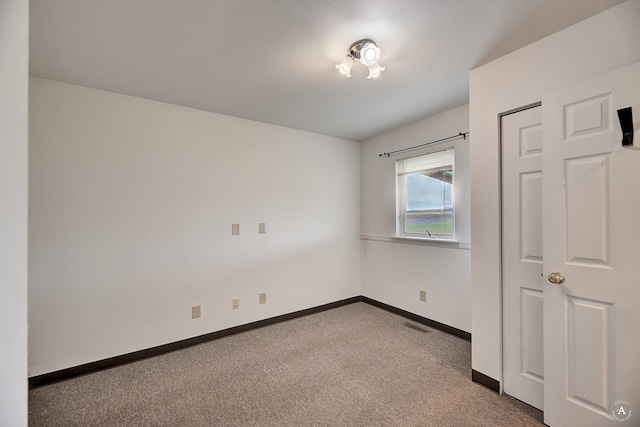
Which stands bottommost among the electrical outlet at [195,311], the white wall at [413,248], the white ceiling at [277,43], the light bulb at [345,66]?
the electrical outlet at [195,311]

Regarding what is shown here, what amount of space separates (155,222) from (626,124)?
11.0ft

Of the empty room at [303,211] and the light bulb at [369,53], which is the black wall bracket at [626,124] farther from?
the light bulb at [369,53]

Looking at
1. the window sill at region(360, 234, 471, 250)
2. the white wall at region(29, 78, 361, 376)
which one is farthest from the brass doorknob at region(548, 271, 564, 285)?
the white wall at region(29, 78, 361, 376)

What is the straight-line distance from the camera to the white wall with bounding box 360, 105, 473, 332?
9.12 feet

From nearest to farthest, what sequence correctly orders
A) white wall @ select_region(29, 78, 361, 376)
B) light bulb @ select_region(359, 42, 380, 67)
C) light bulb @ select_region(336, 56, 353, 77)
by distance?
1. light bulb @ select_region(359, 42, 380, 67)
2. light bulb @ select_region(336, 56, 353, 77)
3. white wall @ select_region(29, 78, 361, 376)

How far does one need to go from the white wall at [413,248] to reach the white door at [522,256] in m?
0.68

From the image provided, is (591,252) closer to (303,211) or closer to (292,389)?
(292,389)

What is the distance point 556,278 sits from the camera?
5.08 ft

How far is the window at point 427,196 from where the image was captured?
2947mm

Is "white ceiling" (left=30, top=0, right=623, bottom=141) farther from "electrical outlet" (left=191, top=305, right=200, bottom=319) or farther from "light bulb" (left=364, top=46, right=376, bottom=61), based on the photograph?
"electrical outlet" (left=191, top=305, right=200, bottom=319)

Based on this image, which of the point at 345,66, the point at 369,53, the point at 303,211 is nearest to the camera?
the point at 369,53

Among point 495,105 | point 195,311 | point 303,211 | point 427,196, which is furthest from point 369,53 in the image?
point 195,311
